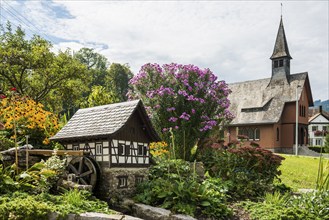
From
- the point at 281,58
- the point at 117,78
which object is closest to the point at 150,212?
the point at 281,58

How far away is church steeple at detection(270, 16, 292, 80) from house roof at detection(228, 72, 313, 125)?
75 cm

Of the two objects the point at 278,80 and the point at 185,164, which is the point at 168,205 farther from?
the point at 278,80

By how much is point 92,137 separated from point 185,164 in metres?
3.49

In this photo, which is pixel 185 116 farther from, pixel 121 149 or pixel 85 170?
pixel 85 170

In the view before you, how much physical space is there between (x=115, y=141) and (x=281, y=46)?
1338 inches

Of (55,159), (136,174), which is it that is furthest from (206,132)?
(55,159)

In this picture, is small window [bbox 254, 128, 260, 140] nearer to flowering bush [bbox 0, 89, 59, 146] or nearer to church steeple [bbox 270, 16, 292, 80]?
church steeple [bbox 270, 16, 292, 80]

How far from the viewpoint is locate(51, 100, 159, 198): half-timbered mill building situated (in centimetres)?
899

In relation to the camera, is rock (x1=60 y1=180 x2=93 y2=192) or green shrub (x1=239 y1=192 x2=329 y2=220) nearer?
rock (x1=60 y1=180 x2=93 y2=192)

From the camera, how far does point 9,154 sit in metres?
8.67

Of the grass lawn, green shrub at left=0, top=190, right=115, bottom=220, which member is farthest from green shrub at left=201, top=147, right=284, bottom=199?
green shrub at left=0, top=190, right=115, bottom=220

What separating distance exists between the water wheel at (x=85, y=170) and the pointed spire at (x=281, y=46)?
109 feet

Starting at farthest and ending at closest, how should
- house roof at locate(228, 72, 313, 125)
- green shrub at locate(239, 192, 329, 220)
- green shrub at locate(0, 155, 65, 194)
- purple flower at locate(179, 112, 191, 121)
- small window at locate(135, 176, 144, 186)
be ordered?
house roof at locate(228, 72, 313, 125) < purple flower at locate(179, 112, 191, 121) < small window at locate(135, 176, 144, 186) < green shrub at locate(239, 192, 329, 220) < green shrub at locate(0, 155, 65, 194)

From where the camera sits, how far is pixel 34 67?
68.9 feet
